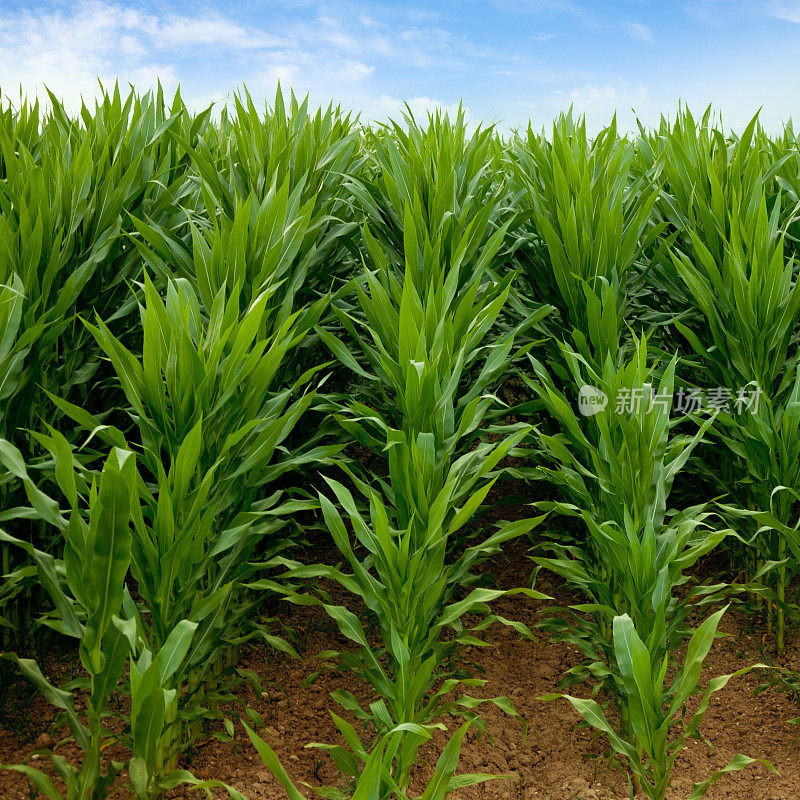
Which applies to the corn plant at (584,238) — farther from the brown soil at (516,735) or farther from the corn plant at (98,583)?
the corn plant at (98,583)

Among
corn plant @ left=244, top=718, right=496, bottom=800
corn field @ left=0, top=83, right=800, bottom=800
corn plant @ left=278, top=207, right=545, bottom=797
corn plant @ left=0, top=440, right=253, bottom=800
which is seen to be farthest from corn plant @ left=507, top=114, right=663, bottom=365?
corn plant @ left=0, top=440, right=253, bottom=800

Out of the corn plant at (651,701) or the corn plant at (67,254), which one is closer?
the corn plant at (651,701)

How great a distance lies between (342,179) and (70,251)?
1224 millimetres

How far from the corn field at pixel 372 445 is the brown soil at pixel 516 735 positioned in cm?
4

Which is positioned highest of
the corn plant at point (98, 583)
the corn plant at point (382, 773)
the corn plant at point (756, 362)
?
the corn plant at point (756, 362)

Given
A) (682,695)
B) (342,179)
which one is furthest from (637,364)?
(342,179)

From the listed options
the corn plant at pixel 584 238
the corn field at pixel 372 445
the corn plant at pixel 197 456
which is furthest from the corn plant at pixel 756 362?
the corn plant at pixel 197 456

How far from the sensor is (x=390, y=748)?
1526mm

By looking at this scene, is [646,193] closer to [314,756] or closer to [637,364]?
[637,364]

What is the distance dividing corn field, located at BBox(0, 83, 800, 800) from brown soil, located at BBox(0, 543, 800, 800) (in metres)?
0.04

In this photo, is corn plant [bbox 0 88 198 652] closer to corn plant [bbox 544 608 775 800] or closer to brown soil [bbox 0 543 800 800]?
brown soil [bbox 0 543 800 800]

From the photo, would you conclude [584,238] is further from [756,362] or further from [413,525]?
[413,525]

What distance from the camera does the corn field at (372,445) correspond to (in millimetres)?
1778

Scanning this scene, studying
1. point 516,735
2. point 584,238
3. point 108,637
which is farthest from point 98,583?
point 584,238
